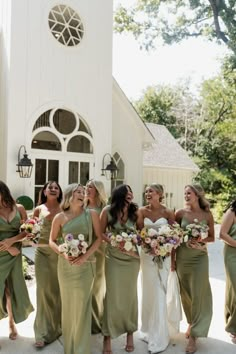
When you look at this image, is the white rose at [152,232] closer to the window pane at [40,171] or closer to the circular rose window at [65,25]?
the window pane at [40,171]

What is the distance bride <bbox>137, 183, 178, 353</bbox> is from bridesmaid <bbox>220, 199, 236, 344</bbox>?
689 mm

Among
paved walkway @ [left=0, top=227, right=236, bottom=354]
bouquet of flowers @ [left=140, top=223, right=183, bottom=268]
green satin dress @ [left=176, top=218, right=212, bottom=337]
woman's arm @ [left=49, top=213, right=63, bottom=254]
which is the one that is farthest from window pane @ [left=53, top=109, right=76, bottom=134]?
bouquet of flowers @ [left=140, top=223, right=183, bottom=268]

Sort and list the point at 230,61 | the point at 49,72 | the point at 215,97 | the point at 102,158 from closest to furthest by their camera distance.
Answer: the point at 49,72 < the point at 102,158 < the point at 230,61 < the point at 215,97

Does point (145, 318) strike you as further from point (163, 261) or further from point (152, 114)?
point (152, 114)

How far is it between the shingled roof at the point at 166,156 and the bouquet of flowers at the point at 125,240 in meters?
13.6

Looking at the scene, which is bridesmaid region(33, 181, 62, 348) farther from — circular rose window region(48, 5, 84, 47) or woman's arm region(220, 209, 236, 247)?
circular rose window region(48, 5, 84, 47)

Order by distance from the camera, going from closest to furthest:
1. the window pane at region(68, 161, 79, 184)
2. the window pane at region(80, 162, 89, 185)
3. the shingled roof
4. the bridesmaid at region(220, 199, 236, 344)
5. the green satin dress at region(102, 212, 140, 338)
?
1. the green satin dress at region(102, 212, 140, 338)
2. the bridesmaid at region(220, 199, 236, 344)
3. the window pane at region(68, 161, 79, 184)
4. the window pane at region(80, 162, 89, 185)
5. the shingled roof

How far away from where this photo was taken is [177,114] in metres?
38.2

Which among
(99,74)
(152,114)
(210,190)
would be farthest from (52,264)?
(152,114)

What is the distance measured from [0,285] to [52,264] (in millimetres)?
662

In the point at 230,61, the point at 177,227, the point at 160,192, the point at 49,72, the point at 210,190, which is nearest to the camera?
the point at 177,227

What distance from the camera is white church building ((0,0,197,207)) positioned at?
34.7 feet

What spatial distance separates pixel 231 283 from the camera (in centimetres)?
476

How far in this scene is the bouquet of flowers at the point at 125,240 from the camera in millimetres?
4188
